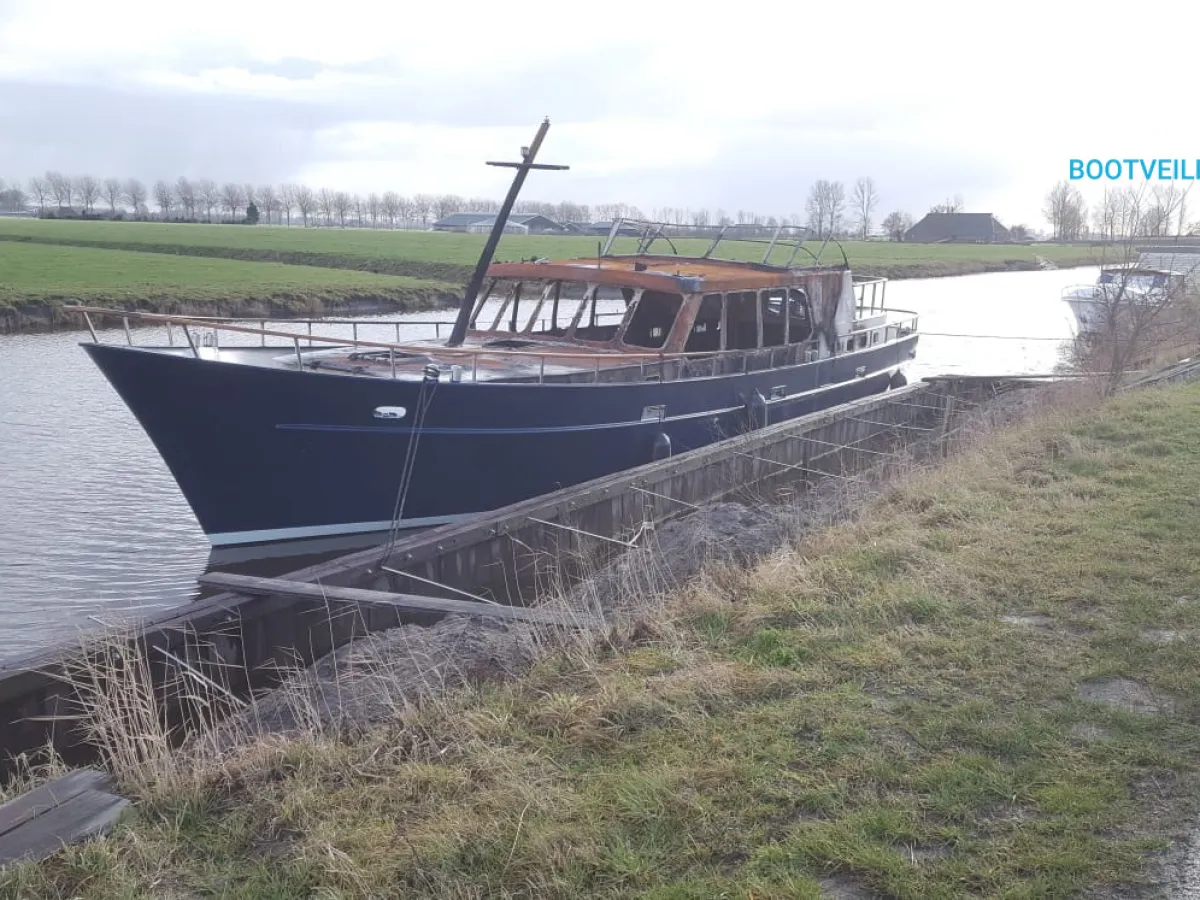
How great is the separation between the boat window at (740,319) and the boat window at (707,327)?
14 centimetres

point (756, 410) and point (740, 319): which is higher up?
point (740, 319)

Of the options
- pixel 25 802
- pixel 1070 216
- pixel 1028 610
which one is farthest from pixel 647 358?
pixel 1070 216

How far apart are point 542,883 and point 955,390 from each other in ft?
55.9

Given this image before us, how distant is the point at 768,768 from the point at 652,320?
9728 millimetres

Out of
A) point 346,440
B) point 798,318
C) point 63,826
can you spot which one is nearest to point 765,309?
point 798,318

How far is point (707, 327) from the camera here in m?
14.0

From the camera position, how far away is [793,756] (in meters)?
4.37

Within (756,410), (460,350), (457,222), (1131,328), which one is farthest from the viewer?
(457,222)

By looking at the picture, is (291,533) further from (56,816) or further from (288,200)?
(288,200)

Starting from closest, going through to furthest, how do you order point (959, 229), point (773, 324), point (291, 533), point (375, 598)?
point (375, 598)
point (291, 533)
point (773, 324)
point (959, 229)

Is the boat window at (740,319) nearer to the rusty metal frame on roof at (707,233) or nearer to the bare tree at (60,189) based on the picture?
the rusty metal frame on roof at (707,233)

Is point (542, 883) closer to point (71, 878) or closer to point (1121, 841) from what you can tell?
point (71, 878)

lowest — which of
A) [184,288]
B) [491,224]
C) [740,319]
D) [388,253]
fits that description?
[740,319]

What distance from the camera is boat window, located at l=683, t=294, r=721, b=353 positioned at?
13719mm
